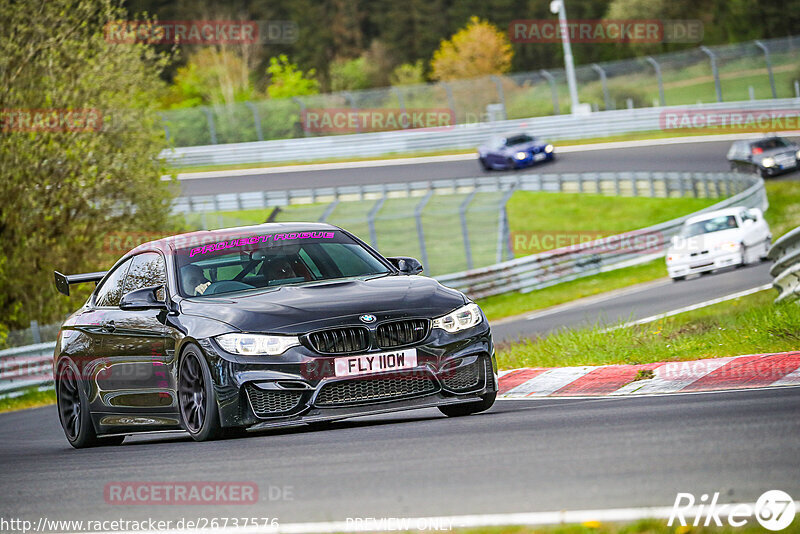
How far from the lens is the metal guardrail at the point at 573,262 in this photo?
28.9 meters

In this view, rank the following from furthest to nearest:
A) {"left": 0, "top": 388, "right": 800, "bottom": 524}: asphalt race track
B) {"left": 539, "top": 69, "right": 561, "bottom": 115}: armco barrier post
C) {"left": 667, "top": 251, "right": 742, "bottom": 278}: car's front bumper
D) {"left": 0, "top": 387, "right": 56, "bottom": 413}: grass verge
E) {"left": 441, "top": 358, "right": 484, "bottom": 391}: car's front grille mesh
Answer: {"left": 539, "top": 69, "right": 561, "bottom": 115}: armco barrier post
{"left": 667, "top": 251, "right": 742, "bottom": 278}: car's front bumper
{"left": 0, "top": 387, "right": 56, "bottom": 413}: grass verge
{"left": 441, "top": 358, "right": 484, "bottom": 391}: car's front grille mesh
{"left": 0, "top": 388, "right": 800, "bottom": 524}: asphalt race track

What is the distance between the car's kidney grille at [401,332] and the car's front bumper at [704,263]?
59.8 feet

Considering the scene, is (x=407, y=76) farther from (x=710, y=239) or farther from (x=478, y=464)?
(x=478, y=464)

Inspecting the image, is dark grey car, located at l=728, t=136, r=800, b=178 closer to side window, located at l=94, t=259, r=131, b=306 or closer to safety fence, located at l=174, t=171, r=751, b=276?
safety fence, located at l=174, t=171, r=751, b=276

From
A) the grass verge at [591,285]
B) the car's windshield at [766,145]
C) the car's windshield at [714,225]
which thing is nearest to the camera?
the car's windshield at [714,225]

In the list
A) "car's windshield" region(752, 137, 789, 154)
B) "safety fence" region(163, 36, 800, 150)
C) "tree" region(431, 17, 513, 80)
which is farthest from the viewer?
"tree" region(431, 17, 513, 80)

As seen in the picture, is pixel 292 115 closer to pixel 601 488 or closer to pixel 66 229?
pixel 66 229

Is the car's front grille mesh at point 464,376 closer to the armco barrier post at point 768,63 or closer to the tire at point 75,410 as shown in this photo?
the tire at point 75,410

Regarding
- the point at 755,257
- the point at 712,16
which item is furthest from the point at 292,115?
the point at 712,16

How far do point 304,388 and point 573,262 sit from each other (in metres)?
22.6

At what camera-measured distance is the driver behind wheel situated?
8.93 m

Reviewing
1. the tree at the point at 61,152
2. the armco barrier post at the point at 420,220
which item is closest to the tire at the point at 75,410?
the tree at the point at 61,152

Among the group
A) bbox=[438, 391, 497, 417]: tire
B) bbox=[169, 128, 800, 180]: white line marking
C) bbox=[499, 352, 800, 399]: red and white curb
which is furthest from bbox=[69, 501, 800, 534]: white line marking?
bbox=[169, 128, 800, 180]: white line marking

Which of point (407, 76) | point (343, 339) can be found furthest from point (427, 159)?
point (343, 339)
